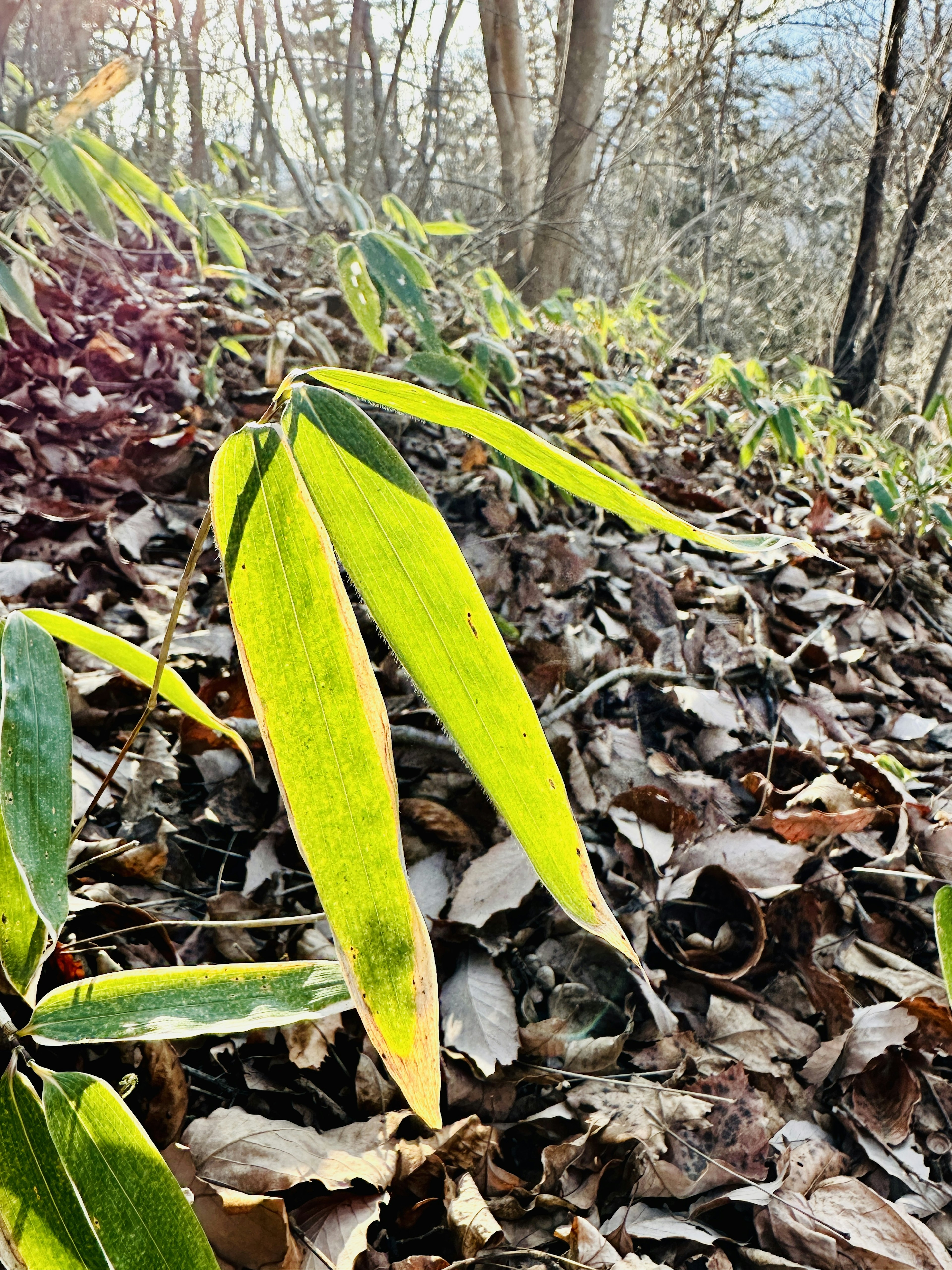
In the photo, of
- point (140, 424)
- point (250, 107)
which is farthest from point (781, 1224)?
point (250, 107)

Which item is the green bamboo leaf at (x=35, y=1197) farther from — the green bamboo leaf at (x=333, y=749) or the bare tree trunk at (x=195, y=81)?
the bare tree trunk at (x=195, y=81)

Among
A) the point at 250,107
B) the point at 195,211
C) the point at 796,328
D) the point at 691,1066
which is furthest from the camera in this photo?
the point at 796,328

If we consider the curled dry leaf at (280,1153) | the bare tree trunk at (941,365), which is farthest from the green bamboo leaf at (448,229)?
the bare tree trunk at (941,365)

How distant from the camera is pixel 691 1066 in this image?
34.2 inches

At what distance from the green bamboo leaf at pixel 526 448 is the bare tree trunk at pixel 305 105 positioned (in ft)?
11.2

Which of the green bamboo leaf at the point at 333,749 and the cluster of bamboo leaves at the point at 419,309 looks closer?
the green bamboo leaf at the point at 333,749

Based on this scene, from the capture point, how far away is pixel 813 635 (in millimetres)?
1667

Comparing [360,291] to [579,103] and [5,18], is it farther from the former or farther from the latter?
[579,103]

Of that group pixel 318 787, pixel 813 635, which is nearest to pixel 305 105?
pixel 813 635

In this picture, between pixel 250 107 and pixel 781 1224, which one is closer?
pixel 781 1224

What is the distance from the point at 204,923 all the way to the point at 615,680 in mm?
823

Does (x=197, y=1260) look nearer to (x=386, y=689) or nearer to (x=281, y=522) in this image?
(x=281, y=522)

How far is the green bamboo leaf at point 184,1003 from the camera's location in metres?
0.51

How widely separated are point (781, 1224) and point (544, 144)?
695cm
